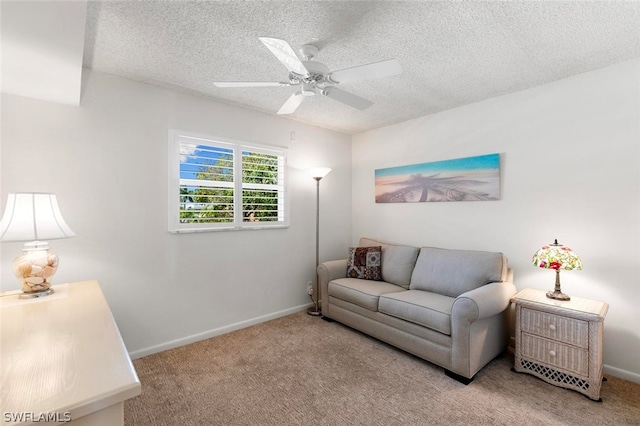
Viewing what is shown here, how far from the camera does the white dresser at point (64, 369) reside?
71 cm

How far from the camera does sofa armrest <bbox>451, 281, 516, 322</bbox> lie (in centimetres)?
215

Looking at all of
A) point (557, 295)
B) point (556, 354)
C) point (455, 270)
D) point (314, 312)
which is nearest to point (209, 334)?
point (314, 312)

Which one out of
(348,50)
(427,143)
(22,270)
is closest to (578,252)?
(427,143)

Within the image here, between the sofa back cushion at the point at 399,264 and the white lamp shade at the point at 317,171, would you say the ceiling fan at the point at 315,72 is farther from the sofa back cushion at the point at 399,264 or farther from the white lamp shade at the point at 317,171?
the sofa back cushion at the point at 399,264

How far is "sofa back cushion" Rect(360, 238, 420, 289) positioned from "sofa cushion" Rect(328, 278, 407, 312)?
0.09m

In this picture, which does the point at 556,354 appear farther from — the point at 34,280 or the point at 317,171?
the point at 34,280

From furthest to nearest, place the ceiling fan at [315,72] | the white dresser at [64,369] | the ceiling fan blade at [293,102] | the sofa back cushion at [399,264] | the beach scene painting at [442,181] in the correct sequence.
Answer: the sofa back cushion at [399,264], the beach scene painting at [442,181], the ceiling fan blade at [293,102], the ceiling fan at [315,72], the white dresser at [64,369]

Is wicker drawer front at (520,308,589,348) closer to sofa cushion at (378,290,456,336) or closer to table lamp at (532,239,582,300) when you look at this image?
table lamp at (532,239,582,300)

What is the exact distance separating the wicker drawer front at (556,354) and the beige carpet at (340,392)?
17cm

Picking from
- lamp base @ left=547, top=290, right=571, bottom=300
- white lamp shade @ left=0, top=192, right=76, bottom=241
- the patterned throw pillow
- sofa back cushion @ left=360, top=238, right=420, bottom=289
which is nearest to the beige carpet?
lamp base @ left=547, top=290, right=571, bottom=300

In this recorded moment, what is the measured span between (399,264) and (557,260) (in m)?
1.43

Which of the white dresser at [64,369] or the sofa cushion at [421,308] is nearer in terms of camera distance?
the white dresser at [64,369]

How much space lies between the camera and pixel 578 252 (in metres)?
2.46

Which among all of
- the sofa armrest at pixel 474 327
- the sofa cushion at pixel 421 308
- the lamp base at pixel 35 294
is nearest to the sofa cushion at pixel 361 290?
the sofa cushion at pixel 421 308
